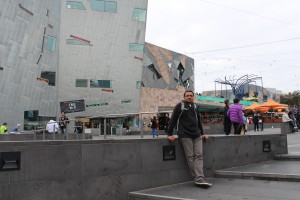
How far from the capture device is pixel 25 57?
31016 mm

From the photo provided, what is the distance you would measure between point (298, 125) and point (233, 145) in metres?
18.5

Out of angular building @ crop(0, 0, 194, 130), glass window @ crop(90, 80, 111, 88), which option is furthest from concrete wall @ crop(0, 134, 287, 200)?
glass window @ crop(90, 80, 111, 88)

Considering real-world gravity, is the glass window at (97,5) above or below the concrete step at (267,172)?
above

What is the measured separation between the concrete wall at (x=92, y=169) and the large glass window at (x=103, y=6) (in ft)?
104

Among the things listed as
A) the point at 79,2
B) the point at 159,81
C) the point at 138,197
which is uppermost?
the point at 79,2

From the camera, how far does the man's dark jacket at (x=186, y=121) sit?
22.8 feet

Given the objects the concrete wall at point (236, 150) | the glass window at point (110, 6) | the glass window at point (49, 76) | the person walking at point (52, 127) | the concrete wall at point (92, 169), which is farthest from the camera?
the glass window at point (110, 6)

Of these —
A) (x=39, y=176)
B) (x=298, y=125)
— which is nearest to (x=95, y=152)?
(x=39, y=176)

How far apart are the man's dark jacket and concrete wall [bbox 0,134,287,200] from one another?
1.63 feet

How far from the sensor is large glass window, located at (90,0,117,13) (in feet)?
121

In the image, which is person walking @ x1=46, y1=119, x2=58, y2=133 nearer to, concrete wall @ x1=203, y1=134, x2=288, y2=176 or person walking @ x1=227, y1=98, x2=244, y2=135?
person walking @ x1=227, y1=98, x2=244, y2=135

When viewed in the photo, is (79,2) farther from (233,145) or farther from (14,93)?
(233,145)

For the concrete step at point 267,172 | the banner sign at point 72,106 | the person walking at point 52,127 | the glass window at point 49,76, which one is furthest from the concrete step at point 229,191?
the glass window at point 49,76

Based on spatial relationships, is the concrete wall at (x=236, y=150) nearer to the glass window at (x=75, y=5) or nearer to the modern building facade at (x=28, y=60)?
the modern building facade at (x=28, y=60)
